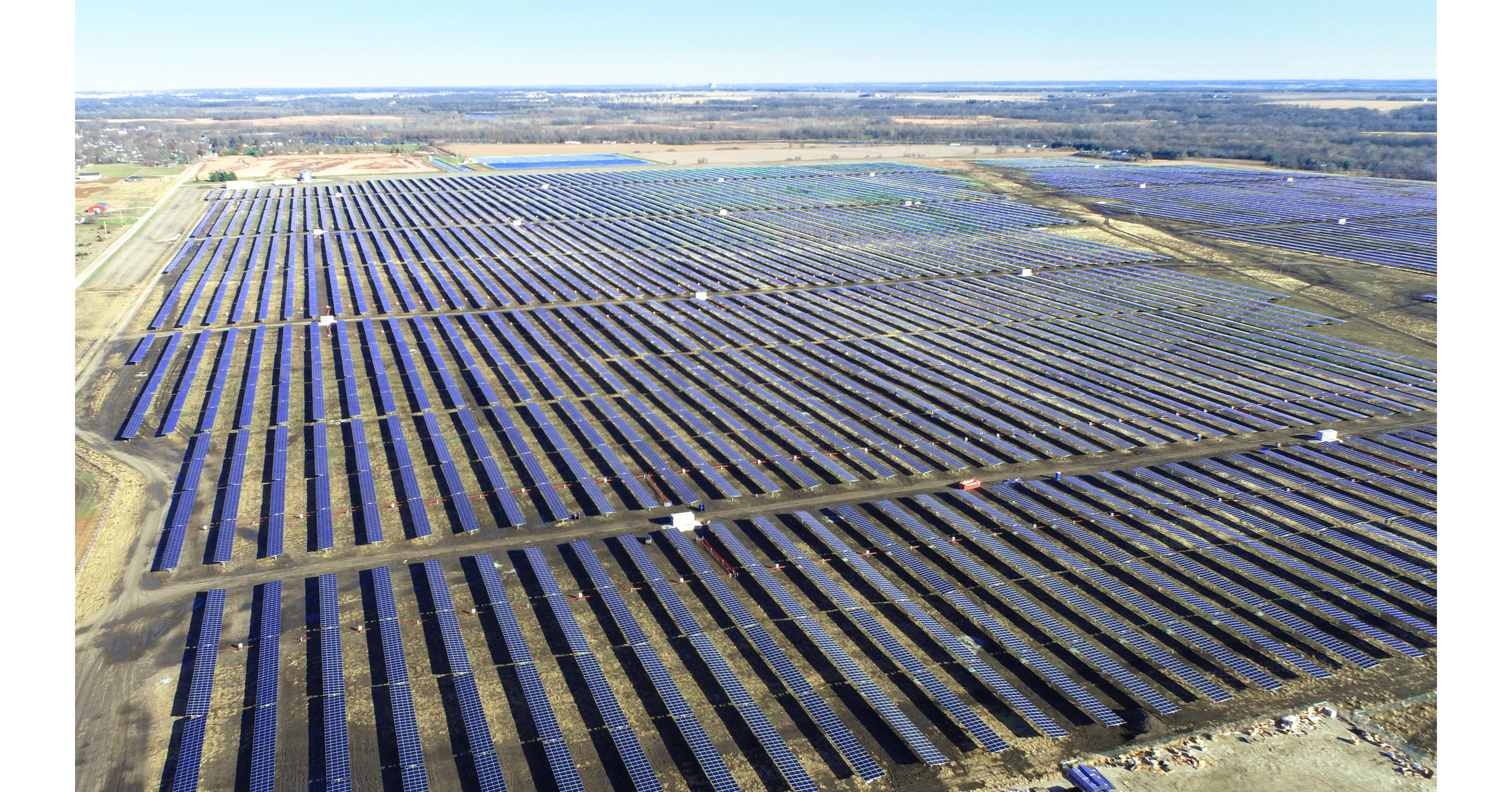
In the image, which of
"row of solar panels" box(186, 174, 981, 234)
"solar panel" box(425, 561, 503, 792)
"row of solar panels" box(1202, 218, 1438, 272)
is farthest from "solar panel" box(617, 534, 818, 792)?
"row of solar panels" box(1202, 218, 1438, 272)

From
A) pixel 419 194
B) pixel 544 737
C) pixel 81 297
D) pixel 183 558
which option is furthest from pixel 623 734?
pixel 419 194

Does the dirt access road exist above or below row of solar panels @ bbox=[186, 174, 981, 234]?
below

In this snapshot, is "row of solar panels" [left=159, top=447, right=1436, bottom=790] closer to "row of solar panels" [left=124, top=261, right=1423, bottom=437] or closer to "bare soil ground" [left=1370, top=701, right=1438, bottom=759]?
"bare soil ground" [left=1370, top=701, right=1438, bottom=759]

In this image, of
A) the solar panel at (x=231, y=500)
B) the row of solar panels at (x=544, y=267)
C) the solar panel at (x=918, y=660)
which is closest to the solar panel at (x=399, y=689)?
the solar panel at (x=231, y=500)

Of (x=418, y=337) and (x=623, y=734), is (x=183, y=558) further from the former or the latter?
(x=418, y=337)

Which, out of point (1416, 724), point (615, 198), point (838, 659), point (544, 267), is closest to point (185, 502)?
point (838, 659)

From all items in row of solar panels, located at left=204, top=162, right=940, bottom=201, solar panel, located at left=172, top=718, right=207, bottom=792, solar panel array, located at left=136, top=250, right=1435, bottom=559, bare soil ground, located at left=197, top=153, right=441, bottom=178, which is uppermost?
bare soil ground, located at left=197, top=153, right=441, bottom=178
